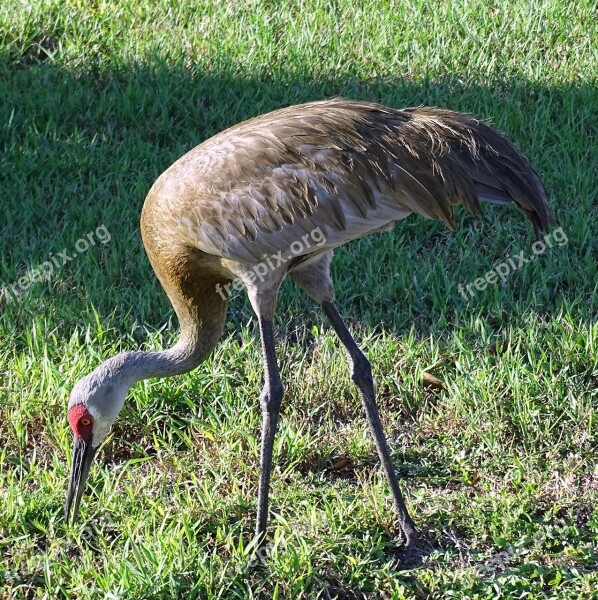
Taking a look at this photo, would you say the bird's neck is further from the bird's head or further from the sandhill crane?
the bird's head

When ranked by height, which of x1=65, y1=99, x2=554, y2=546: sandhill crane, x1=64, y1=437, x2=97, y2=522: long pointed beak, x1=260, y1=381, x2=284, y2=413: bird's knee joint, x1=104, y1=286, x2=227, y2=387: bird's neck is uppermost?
x1=65, y1=99, x2=554, y2=546: sandhill crane

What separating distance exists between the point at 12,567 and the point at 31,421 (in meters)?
0.86

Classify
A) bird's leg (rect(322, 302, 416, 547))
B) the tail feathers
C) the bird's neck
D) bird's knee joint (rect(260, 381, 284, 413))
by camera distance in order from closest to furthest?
the tail feathers
bird's leg (rect(322, 302, 416, 547))
bird's knee joint (rect(260, 381, 284, 413))
the bird's neck

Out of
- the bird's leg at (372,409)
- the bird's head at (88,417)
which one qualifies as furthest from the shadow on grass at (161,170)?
the bird's head at (88,417)

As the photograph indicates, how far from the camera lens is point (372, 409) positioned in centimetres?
439

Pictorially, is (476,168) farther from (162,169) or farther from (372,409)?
(162,169)

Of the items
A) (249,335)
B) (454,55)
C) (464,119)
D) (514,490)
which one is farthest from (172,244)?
(454,55)

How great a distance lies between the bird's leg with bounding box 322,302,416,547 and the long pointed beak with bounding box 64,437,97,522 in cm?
118

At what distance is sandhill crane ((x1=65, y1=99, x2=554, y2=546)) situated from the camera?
13.5ft

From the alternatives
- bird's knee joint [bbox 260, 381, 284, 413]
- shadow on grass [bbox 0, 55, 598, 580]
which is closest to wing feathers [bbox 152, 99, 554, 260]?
bird's knee joint [bbox 260, 381, 284, 413]

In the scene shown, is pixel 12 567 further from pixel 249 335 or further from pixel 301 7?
pixel 301 7

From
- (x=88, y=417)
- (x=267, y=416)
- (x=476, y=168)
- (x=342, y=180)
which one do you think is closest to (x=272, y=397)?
(x=267, y=416)

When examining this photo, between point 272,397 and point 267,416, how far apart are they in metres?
0.08

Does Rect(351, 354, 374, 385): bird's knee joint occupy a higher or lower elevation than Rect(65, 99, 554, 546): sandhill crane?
lower
